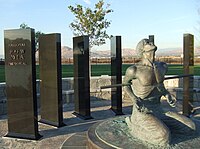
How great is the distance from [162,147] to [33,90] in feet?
10.6

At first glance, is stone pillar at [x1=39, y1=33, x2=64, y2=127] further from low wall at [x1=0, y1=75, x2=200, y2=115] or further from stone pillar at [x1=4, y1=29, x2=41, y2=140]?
low wall at [x1=0, y1=75, x2=200, y2=115]

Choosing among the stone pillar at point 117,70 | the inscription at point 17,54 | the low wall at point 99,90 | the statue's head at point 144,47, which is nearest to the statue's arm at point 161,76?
the statue's head at point 144,47

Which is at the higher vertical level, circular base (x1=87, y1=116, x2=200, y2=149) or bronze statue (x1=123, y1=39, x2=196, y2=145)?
bronze statue (x1=123, y1=39, x2=196, y2=145)

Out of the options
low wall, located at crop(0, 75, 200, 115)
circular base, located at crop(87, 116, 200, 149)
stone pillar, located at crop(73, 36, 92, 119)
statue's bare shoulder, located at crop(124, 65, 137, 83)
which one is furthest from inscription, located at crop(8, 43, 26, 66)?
low wall, located at crop(0, 75, 200, 115)

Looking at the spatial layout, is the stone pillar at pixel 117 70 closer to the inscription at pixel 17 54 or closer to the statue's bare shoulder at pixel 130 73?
the inscription at pixel 17 54

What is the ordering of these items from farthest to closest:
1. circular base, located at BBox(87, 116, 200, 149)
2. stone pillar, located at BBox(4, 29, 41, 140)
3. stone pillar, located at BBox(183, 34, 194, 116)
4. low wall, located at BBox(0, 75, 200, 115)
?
low wall, located at BBox(0, 75, 200, 115), stone pillar, located at BBox(183, 34, 194, 116), stone pillar, located at BBox(4, 29, 41, 140), circular base, located at BBox(87, 116, 200, 149)

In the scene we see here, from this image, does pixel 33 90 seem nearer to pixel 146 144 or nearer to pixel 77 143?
pixel 77 143

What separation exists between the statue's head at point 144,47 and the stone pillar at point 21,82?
8.53ft

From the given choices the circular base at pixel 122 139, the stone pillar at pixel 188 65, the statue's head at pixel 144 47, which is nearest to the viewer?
the circular base at pixel 122 139

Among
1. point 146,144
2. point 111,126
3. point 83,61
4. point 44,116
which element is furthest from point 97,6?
point 146,144

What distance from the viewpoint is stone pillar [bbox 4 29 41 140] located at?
555 centimetres

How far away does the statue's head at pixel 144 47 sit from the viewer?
3760mm

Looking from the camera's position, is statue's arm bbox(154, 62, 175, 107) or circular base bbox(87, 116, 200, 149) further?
statue's arm bbox(154, 62, 175, 107)

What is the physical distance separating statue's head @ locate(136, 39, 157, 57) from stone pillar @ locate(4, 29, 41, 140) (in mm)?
2600
